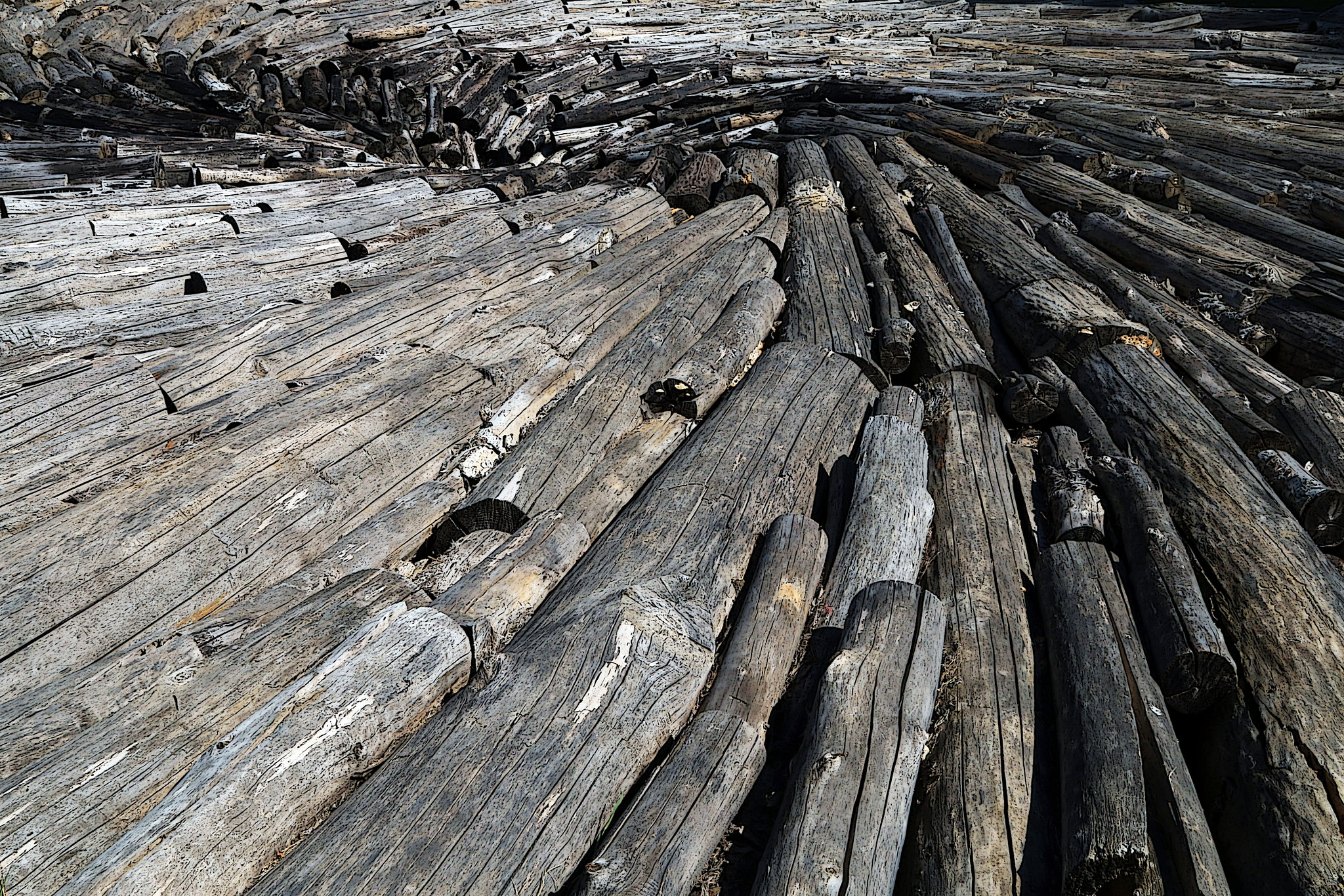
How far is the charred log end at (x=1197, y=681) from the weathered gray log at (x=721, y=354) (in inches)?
104

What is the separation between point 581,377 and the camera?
500cm

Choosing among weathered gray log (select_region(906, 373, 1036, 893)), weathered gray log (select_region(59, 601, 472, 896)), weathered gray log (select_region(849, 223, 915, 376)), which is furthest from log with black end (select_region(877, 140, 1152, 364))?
weathered gray log (select_region(59, 601, 472, 896))

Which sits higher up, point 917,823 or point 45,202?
point 45,202

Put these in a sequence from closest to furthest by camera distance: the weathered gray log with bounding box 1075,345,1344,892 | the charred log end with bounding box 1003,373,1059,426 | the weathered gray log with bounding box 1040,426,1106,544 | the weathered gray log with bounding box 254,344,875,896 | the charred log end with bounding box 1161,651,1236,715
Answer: the weathered gray log with bounding box 254,344,875,896 < the weathered gray log with bounding box 1075,345,1344,892 < the charred log end with bounding box 1161,651,1236,715 < the weathered gray log with bounding box 1040,426,1106,544 < the charred log end with bounding box 1003,373,1059,426

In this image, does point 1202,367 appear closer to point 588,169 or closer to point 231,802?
point 231,802

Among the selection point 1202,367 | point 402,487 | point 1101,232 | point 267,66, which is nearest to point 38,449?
point 402,487

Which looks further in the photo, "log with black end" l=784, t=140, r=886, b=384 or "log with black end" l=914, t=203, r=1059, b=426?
"log with black end" l=784, t=140, r=886, b=384

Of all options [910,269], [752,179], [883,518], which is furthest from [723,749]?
[752,179]

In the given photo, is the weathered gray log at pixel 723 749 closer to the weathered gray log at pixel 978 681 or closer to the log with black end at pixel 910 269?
Answer: the weathered gray log at pixel 978 681

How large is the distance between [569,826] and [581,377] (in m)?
3.01

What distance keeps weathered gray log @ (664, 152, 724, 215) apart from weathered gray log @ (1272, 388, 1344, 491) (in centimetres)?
529

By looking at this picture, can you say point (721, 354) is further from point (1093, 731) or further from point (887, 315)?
point (1093, 731)

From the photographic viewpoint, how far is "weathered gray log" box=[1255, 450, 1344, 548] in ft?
12.6

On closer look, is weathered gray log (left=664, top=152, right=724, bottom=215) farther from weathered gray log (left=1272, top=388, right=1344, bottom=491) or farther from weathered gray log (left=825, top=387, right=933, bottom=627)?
weathered gray log (left=1272, top=388, right=1344, bottom=491)
